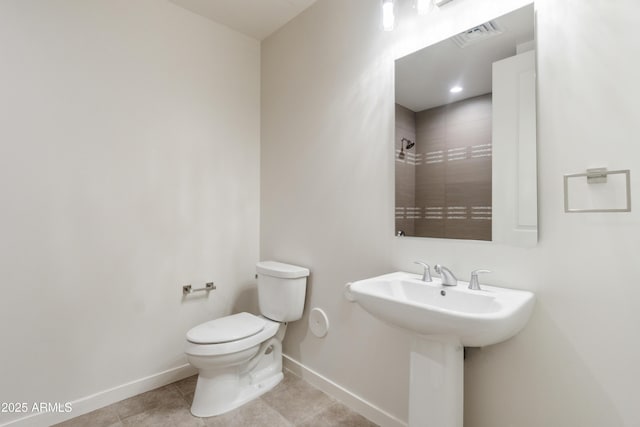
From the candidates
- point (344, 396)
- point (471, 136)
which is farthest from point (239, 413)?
point (471, 136)

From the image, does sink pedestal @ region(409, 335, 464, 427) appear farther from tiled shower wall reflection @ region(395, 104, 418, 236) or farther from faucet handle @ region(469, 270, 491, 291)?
tiled shower wall reflection @ region(395, 104, 418, 236)

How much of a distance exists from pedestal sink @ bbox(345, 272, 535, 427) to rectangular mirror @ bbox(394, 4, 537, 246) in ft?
0.86

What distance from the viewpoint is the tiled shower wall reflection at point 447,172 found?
1326mm

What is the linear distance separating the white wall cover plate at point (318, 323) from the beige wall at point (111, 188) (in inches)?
26.9

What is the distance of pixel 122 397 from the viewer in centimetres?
185

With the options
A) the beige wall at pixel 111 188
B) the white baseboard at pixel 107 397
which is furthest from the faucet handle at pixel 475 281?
the white baseboard at pixel 107 397

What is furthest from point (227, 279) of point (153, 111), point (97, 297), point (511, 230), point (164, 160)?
point (511, 230)

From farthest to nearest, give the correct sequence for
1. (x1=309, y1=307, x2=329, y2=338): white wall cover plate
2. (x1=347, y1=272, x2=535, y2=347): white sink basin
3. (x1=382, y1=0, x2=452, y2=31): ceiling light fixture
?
(x1=309, y1=307, x2=329, y2=338): white wall cover plate → (x1=382, y1=0, x2=452, y2=31): ceiling light fixture → (x1=347, y1=272, x2=535, y2=347): white sink basin

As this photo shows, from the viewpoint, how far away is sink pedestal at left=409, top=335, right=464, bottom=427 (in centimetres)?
114

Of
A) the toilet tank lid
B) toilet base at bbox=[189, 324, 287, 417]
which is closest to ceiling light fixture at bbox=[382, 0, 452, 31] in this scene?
the toilet tank lid

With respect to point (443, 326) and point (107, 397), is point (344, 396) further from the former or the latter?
point (107, 397)

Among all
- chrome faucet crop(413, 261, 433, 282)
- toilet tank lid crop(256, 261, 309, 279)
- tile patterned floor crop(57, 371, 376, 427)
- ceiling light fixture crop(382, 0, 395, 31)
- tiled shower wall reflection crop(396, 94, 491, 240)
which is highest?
ceiling light fixture crop(382, 0, 395, 31)

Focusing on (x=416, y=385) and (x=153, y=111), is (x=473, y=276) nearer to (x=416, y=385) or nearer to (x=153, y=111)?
(x=416, y=385)

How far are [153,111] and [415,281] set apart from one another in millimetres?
1857
